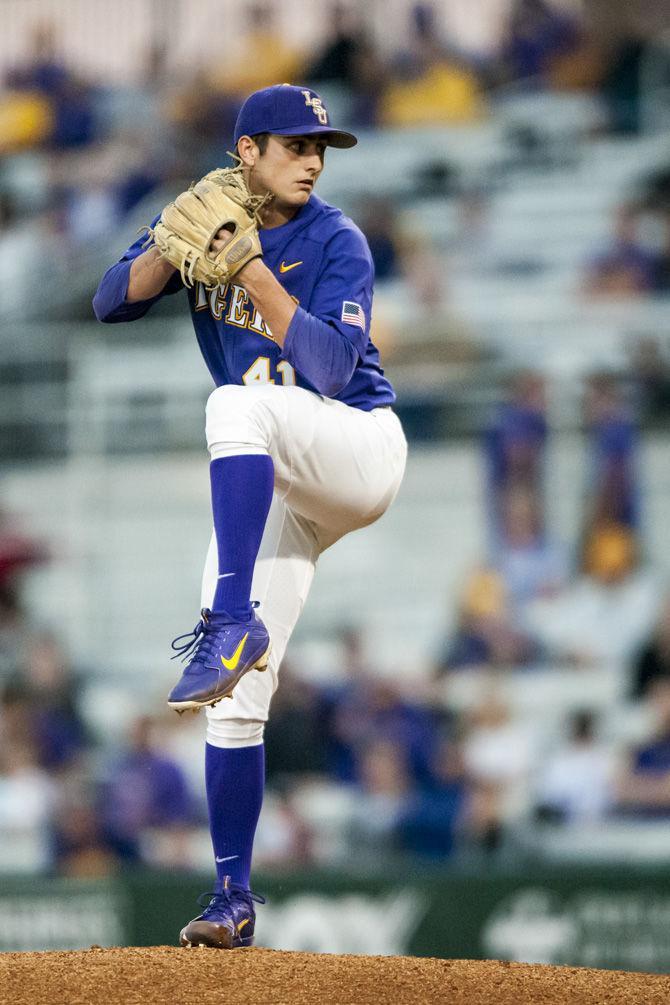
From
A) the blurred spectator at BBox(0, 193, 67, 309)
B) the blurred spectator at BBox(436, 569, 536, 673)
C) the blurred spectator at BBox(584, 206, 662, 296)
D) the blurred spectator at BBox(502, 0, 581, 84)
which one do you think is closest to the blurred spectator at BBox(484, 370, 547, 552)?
the blurred spectator at BBox(436, 569, 536, 673)

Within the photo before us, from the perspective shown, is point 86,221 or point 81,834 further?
point 86,221

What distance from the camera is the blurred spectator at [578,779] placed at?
25.9 ft

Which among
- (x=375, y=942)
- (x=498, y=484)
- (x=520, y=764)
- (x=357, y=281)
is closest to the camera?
(x=357, y=281)

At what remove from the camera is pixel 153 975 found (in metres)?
3.44

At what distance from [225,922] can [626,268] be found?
6697 mm

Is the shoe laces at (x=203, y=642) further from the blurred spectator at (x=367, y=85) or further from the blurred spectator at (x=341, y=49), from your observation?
the blurred spectator at (x=341, y=49)

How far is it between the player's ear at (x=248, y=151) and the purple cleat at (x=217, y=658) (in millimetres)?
1117

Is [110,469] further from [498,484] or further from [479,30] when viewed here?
[479,30]

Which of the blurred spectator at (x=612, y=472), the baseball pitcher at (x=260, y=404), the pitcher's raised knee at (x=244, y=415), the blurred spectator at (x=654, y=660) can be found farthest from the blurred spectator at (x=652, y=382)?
the pitcher's raised knee at (x=244, y=415)

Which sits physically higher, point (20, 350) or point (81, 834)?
Result: point (20, 350)

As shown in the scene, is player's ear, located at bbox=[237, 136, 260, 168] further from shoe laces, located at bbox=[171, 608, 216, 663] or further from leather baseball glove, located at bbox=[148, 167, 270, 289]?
shoe laces, located at bbox=[171, 608, 216, 663]

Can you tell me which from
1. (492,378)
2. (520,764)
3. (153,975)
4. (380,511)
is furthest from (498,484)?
(153,975)

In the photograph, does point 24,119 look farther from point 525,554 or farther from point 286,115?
point 286,115

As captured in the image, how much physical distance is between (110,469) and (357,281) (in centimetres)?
637
